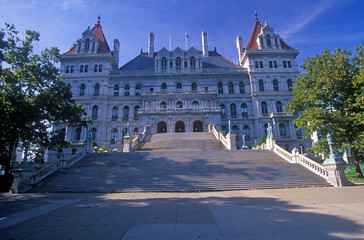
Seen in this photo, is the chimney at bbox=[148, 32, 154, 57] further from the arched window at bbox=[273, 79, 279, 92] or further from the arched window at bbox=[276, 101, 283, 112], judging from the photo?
the arched window at bbox=[276, 101, 283, 112]

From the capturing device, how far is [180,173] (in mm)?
14672

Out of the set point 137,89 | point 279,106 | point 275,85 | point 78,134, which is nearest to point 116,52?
point 137,89

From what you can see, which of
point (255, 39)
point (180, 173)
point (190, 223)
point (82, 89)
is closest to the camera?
point (190, 223)

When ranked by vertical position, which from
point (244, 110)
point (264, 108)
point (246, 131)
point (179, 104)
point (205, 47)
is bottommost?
point (246, 131)

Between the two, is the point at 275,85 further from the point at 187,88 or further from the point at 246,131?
the point at 187,88

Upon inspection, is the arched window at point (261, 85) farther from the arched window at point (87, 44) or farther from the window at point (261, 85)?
the arched window at point (87, 44)

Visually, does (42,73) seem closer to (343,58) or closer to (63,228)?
(63,228)

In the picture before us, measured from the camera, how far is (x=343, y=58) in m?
18.8

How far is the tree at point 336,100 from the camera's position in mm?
17312

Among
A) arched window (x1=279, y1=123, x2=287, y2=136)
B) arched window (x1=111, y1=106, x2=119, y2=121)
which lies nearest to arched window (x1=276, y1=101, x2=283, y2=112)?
arched window (x1=279, y1=123, x2=287, y2=136)

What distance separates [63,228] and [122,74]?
40985 mm

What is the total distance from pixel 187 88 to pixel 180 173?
29107mm

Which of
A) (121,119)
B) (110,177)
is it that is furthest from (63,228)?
(121,119)

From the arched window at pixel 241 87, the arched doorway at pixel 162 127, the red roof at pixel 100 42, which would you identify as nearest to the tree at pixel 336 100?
the arched window at pixel 241 87
